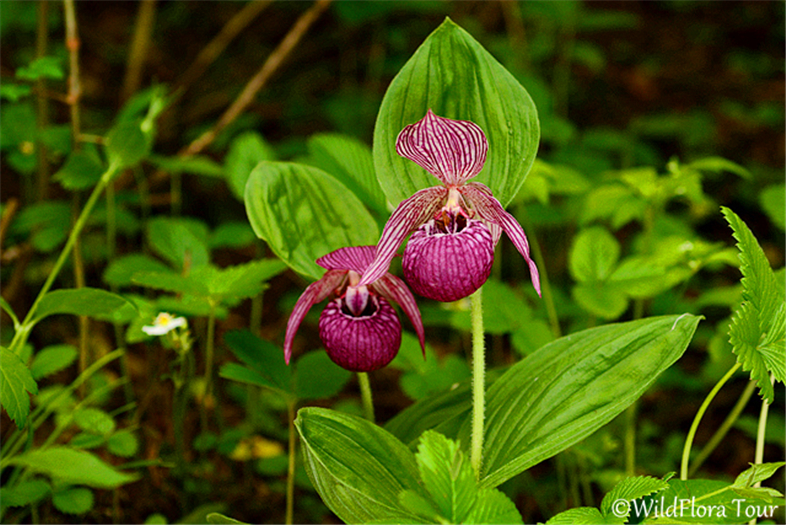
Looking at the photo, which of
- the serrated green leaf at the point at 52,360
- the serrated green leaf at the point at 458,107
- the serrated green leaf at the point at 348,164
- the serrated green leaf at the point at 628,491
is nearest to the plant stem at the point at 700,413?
the serrated green leaf at the point at 628,491

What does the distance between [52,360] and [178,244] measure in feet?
1.26

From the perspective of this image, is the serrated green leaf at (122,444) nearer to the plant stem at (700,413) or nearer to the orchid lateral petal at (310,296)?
the orchid lateral petal at (310,296)

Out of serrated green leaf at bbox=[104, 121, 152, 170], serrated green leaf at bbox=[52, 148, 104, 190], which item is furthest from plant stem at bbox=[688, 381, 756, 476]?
serrated green leaf at bbox=[52, 148, 104, 190]

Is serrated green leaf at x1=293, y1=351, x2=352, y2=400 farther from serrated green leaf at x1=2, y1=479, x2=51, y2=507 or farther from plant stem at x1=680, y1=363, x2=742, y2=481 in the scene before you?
plant stem at x1=680, y1=363, x2=742, y2=481

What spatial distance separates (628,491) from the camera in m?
0.83

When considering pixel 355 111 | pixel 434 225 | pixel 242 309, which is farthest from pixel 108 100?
pixel 434 225

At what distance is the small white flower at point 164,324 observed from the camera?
Result: 1.24m

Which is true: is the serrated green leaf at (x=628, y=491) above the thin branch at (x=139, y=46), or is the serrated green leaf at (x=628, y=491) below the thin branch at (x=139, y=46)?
below

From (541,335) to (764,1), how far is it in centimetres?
343

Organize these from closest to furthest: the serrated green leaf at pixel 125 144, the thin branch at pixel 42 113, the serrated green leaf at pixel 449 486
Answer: the serrated green leaf at pixel 449 486, the serrated green leaf at pixel 125 144, the thin branch at pixel 42 113

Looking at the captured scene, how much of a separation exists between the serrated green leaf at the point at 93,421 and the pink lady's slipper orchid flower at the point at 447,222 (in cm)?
66

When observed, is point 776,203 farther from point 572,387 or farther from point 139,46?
point 139,46

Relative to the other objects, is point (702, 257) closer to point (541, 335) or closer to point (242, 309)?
point (541, 335)

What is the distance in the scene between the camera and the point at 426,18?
3311mm
